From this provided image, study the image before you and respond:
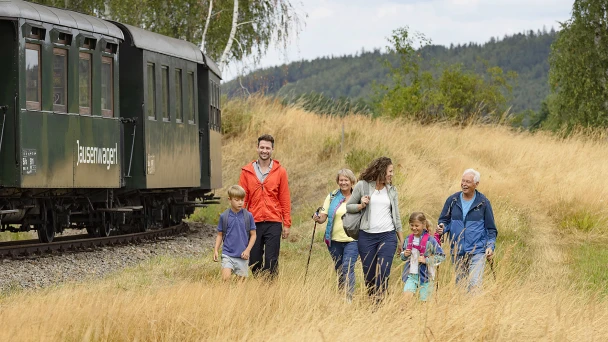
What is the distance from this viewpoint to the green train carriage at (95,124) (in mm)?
14656

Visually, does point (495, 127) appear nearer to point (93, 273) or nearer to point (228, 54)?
point (228, 54)

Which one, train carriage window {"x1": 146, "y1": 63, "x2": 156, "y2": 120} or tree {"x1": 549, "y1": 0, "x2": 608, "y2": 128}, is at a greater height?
tree {"x1": 549, "y1": 0, "x2": 608, "y2": 128}

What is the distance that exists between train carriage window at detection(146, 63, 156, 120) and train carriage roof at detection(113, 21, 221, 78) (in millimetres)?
368

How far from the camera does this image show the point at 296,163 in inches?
1123

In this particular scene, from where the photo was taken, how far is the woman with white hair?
11180 millimetres

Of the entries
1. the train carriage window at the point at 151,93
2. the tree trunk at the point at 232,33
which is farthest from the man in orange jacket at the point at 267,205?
the tree trunk at the point at 232,33

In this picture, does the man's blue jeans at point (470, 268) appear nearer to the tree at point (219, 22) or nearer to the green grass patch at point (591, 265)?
the green grass patch at point (591, 265)

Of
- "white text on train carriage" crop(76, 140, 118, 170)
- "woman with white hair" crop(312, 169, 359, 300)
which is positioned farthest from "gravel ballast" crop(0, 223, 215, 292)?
"woman with white hair" crop(312, 169, 359, 300)

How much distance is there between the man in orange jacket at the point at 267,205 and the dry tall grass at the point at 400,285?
42 cm

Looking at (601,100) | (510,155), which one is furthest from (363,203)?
(601,100)

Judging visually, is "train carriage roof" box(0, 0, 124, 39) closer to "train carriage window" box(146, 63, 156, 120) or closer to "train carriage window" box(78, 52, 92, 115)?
"train carriage window" box(78, 52, 92, 115)

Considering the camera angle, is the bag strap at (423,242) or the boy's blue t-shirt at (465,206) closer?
the bag strap at (423,242)

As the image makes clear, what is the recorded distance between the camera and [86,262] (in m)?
15.3

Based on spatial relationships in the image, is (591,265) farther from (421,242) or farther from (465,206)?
(421,242)
